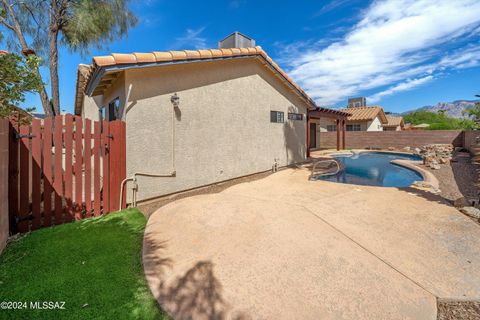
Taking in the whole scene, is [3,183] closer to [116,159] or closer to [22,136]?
[22,136]

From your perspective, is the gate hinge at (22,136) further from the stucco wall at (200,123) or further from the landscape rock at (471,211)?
the landscape rock at (471,211)

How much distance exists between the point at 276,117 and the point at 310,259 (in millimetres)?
9990

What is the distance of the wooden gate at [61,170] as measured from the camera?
5.24 meters

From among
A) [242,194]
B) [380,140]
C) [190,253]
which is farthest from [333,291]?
[380,140]

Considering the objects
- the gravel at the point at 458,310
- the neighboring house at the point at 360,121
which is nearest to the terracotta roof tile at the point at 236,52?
the gravel at the point at 458,310

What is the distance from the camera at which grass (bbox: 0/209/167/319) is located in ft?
10.1

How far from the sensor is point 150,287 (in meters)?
3.61

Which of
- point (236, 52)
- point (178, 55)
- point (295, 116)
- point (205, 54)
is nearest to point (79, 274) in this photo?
point (178, 55)

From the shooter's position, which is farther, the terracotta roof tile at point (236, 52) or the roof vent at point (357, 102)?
the roof vent at point (357, 102)

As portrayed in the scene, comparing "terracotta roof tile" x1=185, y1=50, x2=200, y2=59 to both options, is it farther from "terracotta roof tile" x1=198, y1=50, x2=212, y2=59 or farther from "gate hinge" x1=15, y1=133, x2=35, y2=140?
"gate hinge" x1=15, y1=133, x2=35, y2=140

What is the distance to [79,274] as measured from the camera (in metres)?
3.81

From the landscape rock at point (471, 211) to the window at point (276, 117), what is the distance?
344 inches

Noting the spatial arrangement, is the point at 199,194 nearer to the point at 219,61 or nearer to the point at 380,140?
the point at 219,61

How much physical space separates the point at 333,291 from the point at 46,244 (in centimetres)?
571
